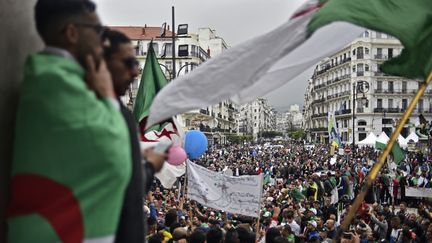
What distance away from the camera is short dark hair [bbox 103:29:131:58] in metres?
1.95

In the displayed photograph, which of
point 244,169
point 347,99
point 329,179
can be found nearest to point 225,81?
point 329,179

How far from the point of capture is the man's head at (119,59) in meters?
1.96

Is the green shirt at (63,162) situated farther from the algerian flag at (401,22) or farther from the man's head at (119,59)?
the algerian flag at (401,22)

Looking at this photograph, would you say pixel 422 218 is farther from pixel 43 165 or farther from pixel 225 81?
pixel 43 165

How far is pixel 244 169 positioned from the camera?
27172 millimetres

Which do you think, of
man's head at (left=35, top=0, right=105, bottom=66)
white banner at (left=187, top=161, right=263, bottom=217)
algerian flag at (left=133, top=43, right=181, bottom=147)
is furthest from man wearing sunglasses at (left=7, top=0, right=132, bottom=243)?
algerian flag at (left=133, top=43, right=181, bottom=147)

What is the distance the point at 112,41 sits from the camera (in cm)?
197

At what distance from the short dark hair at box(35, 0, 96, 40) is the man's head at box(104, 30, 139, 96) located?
19 cm

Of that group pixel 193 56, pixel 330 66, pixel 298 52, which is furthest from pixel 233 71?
pixel 330 66

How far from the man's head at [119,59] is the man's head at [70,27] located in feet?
0.54

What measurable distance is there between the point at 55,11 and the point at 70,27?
0.08 meters

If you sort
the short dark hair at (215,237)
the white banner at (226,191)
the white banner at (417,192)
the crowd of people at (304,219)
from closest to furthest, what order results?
the short dark hair at (215,237)
the crowd of people at (304,219)
the white banner at (226,191)
the white banner at (417,192)

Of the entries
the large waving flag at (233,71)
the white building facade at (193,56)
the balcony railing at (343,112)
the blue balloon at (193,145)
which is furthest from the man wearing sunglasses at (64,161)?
the balcony railing at (343,112)

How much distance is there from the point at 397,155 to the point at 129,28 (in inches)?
2270
